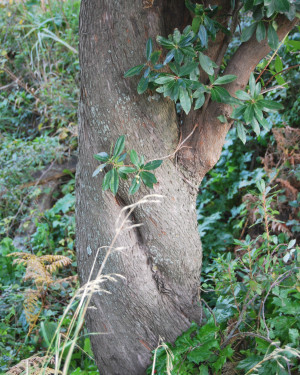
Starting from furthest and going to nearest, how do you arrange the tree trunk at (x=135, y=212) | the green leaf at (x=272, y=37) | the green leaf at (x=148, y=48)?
1. the tree trunk at (x=135, y=212)
2. the green leaf at (x=148, y=48)
3. the green leaf at (x=272, y=37)

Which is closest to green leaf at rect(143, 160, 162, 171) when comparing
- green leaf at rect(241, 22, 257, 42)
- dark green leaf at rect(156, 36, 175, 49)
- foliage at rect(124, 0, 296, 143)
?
foliage at rect(124, 0, 296, 143)

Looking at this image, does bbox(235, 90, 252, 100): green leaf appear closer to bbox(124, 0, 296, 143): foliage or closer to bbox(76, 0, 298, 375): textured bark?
bbox(124, 0, 296, 143): foliage

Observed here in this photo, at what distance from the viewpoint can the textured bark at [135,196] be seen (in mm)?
1745

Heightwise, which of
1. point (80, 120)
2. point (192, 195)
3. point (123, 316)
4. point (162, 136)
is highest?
point (80, 120)

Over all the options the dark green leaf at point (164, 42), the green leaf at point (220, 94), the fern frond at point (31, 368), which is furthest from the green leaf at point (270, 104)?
the fern frond at point (31, 368)

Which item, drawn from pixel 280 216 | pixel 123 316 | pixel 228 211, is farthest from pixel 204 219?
pixel 123 316

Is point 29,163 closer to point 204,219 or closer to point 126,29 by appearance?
point 204,219

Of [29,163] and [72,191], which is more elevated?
[29,163]

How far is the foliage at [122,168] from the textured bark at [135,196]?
16cm

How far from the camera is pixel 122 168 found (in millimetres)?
1644

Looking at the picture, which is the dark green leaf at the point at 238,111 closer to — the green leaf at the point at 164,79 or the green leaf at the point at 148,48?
the green leaf at the point at 164,79

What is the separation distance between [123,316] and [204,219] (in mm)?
1710

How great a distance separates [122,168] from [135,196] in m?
0.28

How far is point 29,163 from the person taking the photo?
4684 millimetres
